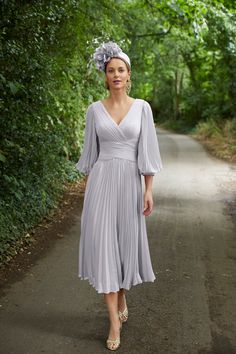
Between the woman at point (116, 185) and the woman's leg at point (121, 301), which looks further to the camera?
the woman's leg at point (121, 301)

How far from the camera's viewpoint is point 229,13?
12.1 meters

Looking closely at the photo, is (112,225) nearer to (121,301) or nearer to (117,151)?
(117,151)

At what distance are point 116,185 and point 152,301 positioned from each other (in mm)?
1465

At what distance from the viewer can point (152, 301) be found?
14.8 ft

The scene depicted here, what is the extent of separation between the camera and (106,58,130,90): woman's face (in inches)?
A: 141

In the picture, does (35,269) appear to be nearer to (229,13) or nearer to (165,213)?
(165,213)

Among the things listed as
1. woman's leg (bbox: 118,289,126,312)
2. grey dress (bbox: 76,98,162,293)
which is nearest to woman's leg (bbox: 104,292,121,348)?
grey dress (bbox: 76,98,162,293)

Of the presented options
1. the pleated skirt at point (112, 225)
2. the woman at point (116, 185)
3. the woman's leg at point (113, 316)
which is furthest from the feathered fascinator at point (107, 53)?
the woman's leg at point (113, 316)

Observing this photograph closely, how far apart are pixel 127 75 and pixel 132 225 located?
118cm

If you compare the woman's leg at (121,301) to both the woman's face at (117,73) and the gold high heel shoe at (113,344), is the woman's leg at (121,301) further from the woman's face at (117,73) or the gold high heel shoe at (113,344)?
the woman's face at (117,73)

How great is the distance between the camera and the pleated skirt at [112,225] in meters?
3.60

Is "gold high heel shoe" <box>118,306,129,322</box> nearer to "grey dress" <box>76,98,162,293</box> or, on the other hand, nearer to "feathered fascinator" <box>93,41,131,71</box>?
"grey dress" <box>76,98,162,293</box>

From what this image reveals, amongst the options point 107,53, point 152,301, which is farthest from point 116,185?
point 152,301

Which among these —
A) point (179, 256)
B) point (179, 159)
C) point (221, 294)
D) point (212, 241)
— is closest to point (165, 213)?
point (212, 241)
